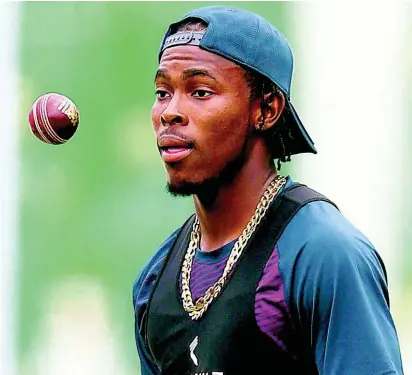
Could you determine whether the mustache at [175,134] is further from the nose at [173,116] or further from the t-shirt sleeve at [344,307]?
the t-shirt sleeve at [344,307]

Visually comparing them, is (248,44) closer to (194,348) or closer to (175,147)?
(175,147)

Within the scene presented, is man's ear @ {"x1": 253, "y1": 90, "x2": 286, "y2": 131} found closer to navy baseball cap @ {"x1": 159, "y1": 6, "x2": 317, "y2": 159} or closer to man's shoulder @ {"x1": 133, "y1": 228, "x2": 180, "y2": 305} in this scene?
navy baseball cap @ {"x1": 159, "y1": 6, "x2": 317, "y2": 159}

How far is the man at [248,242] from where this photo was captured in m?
3.13

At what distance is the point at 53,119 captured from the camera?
398 cm

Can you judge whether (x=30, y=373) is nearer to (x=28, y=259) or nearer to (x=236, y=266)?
(x=28, y=259)

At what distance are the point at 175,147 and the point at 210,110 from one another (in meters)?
0.16

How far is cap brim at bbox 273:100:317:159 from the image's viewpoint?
143 inches

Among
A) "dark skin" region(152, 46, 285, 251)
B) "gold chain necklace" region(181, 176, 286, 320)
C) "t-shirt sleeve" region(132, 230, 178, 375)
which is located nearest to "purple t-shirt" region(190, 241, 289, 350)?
"gold chain necklace" region(181, 176, 286, 320)

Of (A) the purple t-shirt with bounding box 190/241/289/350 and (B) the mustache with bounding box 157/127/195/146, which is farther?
(B) the mustache with bounding box 157/127/195/146

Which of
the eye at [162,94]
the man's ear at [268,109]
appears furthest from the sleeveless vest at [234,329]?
the eye at [162,94]

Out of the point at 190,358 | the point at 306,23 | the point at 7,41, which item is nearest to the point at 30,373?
the point at 7,41

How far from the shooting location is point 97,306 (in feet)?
22.3

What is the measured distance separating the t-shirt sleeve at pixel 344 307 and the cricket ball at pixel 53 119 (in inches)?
46.9

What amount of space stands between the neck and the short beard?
0.06ft
